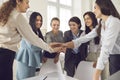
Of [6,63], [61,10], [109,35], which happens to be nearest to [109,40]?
[109,35]

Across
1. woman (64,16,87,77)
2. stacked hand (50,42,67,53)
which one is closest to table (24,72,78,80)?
stacked hand (50,42,67,53)

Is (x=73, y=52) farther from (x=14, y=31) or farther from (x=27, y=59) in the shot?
(x=14, y=31)

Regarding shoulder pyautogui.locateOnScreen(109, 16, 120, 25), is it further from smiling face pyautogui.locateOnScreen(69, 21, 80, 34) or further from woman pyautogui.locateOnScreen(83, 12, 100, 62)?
smiling face pyautogui.locateOnScreen(69, 21, 80, 34)

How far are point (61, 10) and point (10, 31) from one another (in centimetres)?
382

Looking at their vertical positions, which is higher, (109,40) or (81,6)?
(81,6)

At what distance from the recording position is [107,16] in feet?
6.86

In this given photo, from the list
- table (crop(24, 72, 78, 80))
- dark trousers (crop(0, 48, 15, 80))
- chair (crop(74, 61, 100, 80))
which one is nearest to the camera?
dark trousers (crop(0, 48, 15, 80))

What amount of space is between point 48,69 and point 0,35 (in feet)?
2.85

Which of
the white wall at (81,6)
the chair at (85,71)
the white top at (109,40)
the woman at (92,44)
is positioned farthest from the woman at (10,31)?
the white wall at (81,6)

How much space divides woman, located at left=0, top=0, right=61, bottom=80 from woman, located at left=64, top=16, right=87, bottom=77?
50.6 inches

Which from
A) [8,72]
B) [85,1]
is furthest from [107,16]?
[85,1]

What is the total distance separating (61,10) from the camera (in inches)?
229

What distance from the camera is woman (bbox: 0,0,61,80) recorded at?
205 cm

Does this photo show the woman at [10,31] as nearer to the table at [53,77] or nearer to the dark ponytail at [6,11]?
the dark ponytail at [6,11]
